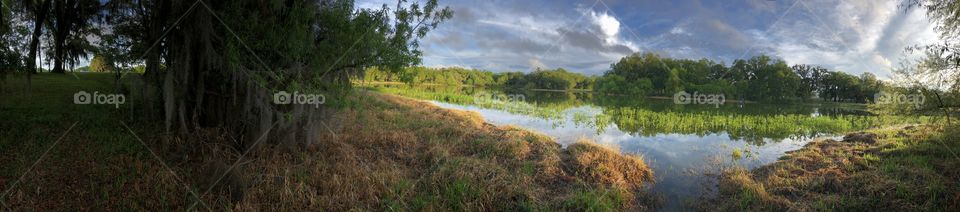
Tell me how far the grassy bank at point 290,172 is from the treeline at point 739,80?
169 ft

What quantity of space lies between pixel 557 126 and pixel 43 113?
15.7 meters

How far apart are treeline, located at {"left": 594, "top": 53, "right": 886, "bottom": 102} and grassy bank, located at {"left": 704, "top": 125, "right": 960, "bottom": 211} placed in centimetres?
4681

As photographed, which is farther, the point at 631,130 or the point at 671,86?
the point at 671,86

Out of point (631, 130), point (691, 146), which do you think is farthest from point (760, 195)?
point (631, 130)

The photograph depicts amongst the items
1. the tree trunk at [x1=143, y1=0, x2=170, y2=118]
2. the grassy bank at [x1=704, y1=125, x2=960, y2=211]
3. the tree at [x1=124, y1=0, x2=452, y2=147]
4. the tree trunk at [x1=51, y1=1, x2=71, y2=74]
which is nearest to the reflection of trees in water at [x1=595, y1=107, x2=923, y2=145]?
the grassy bank at [x1=704, y1=125, x2=960, y2=211]

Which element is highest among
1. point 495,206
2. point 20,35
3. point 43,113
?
point 20,35

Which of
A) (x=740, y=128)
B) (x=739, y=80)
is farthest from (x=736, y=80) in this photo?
(x=740, y=128)

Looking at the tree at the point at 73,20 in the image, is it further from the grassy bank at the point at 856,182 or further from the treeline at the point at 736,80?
the treeline at the point at 736,80

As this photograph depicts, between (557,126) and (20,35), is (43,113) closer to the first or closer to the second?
(20,35)

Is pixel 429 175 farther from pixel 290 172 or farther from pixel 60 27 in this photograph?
pixel 60 27

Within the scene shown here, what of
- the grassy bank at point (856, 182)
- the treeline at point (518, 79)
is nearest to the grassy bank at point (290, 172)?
the grassy bank at point (856, 182)

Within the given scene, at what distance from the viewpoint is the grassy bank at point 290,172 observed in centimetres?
561

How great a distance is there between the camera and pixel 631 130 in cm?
1616

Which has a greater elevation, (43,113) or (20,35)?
(20,35)
